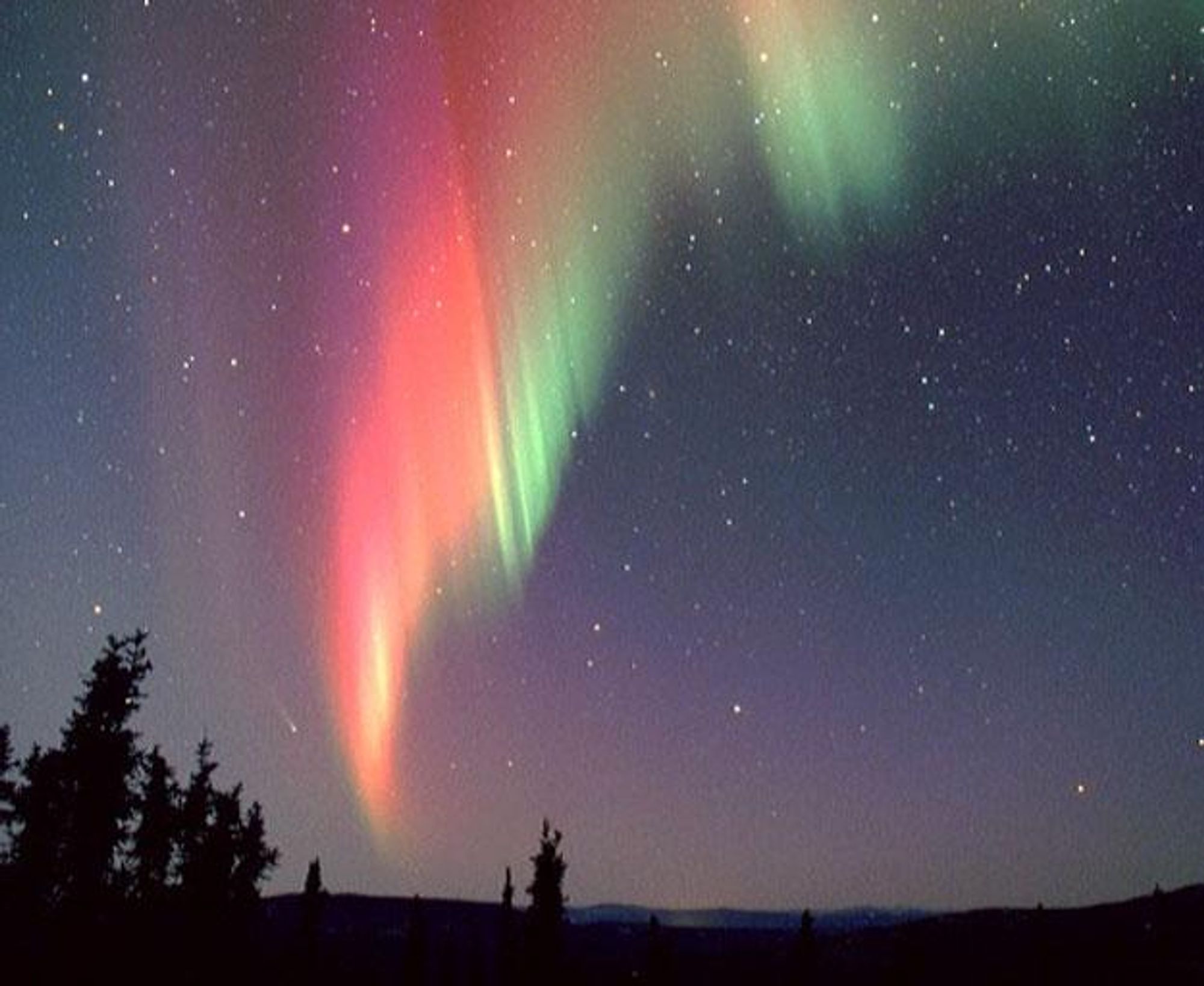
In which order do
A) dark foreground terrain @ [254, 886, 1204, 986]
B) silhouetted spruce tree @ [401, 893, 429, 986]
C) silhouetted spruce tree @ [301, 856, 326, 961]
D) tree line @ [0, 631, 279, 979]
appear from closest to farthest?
tree line @ [0, 631, 279, 979], silhouetted spruce tree @ [301, 856, 326, 961], silhouetted spruce tree @ [401, 893, 429, 986], dark foreground terrain @ [254, 886, 1204, 986]

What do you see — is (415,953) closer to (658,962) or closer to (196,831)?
(658,962)

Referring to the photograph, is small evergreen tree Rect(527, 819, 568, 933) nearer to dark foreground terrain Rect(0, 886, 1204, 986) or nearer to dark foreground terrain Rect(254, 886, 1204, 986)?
dark foreground terrain Rect(0, 886, 1204, 986)

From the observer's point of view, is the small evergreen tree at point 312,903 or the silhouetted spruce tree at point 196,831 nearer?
the silhouetted spruce tree at point 196,831

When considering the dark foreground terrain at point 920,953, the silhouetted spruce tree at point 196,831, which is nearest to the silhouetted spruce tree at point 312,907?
the dark foreground terrain at point 920,953

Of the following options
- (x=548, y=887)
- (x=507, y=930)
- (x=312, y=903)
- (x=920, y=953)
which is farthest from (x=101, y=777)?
(x=920, y=953)

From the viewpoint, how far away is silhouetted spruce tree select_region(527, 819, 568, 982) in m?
34.6

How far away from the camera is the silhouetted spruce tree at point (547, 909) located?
3462 centimetres

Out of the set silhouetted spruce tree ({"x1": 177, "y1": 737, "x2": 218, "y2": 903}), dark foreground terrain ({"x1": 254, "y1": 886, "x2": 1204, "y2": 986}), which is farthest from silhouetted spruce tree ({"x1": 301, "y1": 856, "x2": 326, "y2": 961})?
silhouetted spruce tree ({"x1": 177, "y1": 737, "x2": 218, "y2": 903})

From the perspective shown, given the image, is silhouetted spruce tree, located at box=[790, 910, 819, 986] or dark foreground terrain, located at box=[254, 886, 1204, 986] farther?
dark foreground terrain, located at box=[254, 886, 1204, 986]

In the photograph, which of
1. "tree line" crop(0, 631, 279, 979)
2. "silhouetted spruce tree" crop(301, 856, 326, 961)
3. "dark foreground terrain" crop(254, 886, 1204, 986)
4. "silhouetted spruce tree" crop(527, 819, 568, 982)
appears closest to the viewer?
"tree line" crop(0, 631, 279, 979)

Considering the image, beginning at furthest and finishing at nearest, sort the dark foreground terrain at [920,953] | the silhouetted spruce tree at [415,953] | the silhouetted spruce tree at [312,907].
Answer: the dark foreground terrain at [920,953]
the silhouetted spruce tree at [415,953]
the silhouetted spruce tree at [312,907]

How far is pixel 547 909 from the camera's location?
35875 millimetres

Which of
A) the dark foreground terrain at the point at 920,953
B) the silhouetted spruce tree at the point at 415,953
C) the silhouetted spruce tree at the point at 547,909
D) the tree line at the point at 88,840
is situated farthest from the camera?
the dark foreground terrain at the point at 920,953

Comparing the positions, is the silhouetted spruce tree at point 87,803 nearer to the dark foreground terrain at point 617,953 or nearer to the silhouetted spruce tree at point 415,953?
the dark foreground terrain at point 617,953
